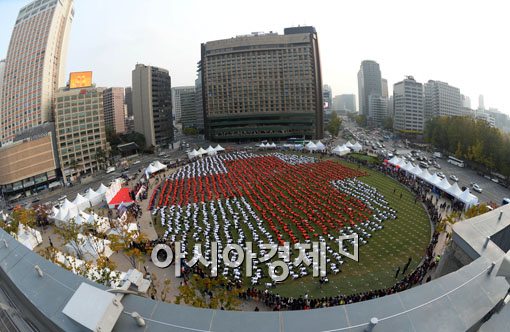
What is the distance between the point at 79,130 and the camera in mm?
63125

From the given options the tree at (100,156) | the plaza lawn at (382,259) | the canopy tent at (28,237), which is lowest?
the plaza lawn at (382,259)

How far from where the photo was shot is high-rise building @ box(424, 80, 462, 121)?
10600 cm

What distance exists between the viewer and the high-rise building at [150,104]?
87.6m

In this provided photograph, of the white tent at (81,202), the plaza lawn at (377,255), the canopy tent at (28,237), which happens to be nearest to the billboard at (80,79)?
the white tent at (81,202)

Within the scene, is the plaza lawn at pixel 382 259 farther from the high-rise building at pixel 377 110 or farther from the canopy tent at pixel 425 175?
the high-rise building at pixel 377 110

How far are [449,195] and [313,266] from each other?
23.3 meters

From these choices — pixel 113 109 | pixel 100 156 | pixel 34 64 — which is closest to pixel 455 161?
pixel 100 156

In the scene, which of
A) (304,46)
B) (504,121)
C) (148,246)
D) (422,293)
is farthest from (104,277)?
(504,121)

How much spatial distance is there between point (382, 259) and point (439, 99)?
10658 centimetres

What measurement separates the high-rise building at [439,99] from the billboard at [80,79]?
108525mm

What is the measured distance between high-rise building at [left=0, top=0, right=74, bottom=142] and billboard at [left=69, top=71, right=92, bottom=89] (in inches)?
265

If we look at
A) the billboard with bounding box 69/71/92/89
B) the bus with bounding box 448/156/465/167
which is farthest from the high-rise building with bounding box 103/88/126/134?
Answer: the bus with bounding box 448/156/465/167

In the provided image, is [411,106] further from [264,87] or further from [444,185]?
[444,185]

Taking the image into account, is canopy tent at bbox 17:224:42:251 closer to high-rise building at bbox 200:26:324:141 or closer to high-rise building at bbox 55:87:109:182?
high-rise building at bbox 55:87:109:182
